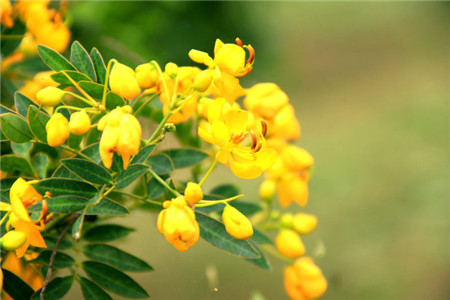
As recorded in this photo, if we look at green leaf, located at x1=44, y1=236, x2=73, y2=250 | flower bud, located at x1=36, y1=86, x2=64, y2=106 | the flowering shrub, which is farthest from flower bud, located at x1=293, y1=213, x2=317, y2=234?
flower bud, located at x1=36, y1=86, x2=64, y2=106

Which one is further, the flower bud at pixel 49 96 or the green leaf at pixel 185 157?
the green leaf at pixel 185 157

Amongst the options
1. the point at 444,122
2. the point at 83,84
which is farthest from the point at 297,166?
the point at 444,122

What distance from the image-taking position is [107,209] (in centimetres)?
67

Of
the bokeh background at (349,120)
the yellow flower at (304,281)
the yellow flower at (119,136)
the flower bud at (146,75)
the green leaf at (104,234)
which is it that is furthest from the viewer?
the bokeh background at (349,120)

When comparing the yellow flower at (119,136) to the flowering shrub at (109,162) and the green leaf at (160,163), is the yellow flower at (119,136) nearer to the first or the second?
the flowering shrub at (109,162)

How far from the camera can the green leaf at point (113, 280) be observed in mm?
735

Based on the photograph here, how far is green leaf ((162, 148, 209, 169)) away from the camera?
864 mm

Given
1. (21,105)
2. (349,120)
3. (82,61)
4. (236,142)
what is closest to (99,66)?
(82,61)

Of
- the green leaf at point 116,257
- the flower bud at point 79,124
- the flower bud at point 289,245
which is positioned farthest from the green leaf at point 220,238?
the flower bud at point 289,245

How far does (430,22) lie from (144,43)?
A: 495cm

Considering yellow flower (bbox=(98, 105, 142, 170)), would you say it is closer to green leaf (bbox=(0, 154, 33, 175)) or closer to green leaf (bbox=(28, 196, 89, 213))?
green leaf (bbox=(28, 196, 89, 213))

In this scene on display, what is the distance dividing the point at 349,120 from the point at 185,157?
13.9 feet

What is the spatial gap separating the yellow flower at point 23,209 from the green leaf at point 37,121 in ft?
0.24

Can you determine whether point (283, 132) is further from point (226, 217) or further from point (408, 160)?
point (408, 160)
